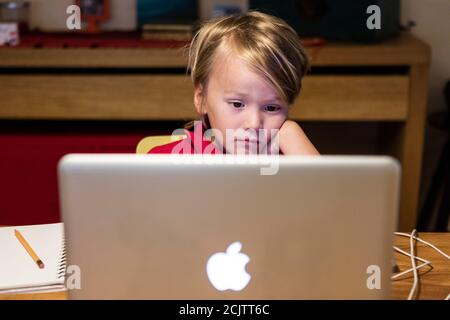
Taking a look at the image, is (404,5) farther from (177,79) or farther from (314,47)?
(177,79)

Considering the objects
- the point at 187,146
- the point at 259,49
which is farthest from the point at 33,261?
the point at 259,49

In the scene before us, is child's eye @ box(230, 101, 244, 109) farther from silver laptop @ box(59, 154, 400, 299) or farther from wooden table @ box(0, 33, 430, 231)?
wooden table @ box(0, 33, 430, 231)

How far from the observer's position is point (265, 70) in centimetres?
129

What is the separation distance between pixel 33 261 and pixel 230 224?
56 centimetres

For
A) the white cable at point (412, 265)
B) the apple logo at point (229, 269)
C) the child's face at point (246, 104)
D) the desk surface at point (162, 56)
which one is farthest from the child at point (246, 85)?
the desk surface at point (162, 56)

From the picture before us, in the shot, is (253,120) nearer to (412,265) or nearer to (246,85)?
(246,85)

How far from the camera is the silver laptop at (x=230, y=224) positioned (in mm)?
713

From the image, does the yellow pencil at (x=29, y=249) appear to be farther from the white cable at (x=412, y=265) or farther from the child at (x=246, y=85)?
the white cable at (x=412, y=265)

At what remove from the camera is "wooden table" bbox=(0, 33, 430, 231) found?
8.42ft

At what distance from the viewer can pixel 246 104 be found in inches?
50.1

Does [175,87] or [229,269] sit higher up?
[229,269]

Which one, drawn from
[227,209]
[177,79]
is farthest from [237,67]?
[177,79]

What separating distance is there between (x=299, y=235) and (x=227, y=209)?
0.31 ft
